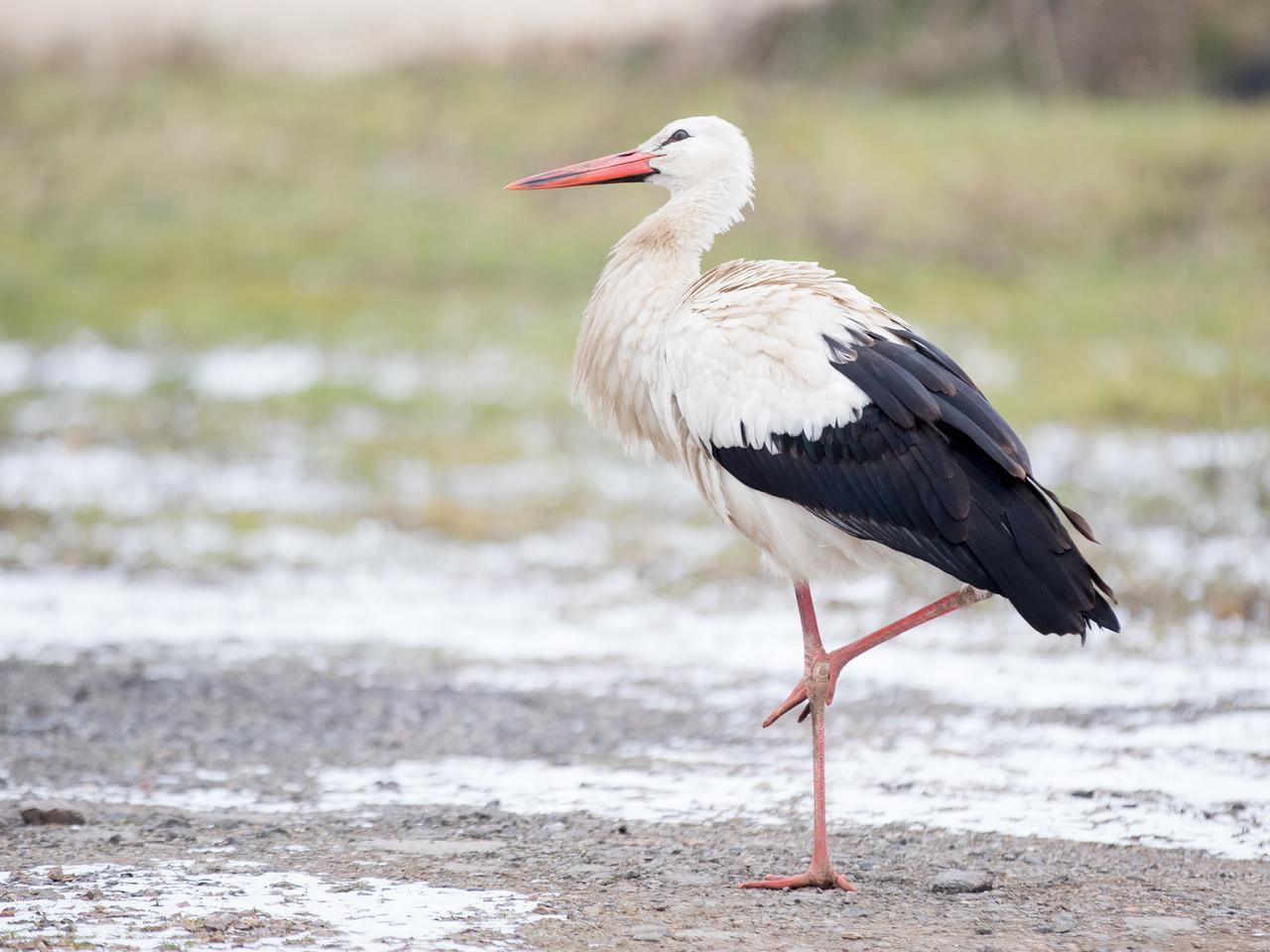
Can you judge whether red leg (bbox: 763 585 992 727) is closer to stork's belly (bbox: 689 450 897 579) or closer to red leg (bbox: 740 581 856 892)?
red leg (bbox: 740 581 856 892)

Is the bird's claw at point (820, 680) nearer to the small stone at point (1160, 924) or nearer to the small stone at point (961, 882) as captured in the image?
the small stone at point (961, 882)

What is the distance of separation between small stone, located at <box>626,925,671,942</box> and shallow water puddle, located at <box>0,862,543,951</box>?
245 mm

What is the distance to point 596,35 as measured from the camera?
2506 cm

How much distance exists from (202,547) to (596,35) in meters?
17.4

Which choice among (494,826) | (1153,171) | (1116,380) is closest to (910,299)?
(1116,380)

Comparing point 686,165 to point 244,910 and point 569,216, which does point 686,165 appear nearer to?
point 244,910

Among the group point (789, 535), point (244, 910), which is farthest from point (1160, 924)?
point (244, 910)

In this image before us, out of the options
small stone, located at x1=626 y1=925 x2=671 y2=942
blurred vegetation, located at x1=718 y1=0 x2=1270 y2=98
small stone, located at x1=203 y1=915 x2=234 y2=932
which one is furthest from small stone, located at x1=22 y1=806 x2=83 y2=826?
blurred vegetation, located at x1=718 y1=0 x2=1270 y2=98

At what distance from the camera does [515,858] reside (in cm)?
441

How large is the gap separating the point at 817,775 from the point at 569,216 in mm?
14275

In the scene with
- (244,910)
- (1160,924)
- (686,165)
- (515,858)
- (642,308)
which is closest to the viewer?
(244,910)

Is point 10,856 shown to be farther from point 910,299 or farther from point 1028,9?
point 1028,9

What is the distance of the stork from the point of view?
4.44m

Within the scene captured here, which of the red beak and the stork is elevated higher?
the red beak
